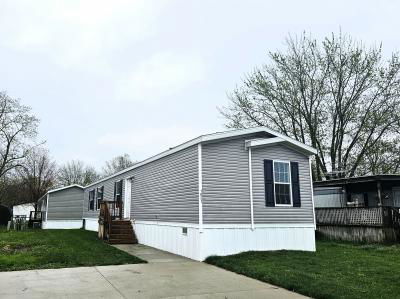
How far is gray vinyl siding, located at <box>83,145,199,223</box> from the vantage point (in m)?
10.4

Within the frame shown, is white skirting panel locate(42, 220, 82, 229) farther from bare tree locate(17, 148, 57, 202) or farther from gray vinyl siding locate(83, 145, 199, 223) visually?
gray vinyl siding locate(83, 145, 199, 223)

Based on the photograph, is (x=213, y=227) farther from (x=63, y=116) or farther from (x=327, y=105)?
(x=63, y=116)

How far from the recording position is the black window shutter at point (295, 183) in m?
11.4

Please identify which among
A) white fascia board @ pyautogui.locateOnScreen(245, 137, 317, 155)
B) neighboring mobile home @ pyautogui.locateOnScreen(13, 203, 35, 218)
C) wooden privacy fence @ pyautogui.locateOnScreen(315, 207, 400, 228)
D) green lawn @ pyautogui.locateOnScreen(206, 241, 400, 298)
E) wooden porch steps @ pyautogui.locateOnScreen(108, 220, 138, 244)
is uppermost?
white fascia board @ pyautogui.locateOnScreen(245, 137, 317, 155)

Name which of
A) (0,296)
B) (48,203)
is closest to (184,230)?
(0,296)

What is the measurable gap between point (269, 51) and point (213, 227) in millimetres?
17296

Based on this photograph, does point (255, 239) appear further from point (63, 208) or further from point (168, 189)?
point (63, 208)

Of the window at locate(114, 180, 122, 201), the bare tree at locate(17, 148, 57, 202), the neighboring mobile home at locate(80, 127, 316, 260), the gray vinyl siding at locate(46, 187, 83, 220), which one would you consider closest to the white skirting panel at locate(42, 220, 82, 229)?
the gray vinyl siding at locate(46, 187, 83, 220)

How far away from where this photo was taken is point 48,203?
25.8 m

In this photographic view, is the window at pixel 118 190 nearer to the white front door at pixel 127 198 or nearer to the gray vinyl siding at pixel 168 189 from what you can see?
the white front door at pixel 127 198

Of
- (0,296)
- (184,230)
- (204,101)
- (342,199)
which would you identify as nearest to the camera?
(0,296)

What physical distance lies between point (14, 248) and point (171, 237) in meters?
5.07

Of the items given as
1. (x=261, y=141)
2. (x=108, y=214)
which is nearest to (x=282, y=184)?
(x=261, y=141)

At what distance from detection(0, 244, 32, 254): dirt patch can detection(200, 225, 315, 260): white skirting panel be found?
18.8ft
